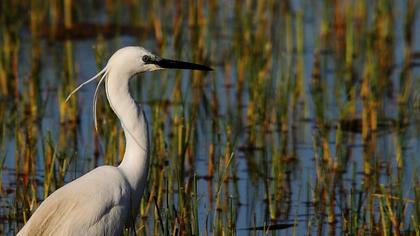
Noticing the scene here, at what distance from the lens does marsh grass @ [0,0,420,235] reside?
759cm

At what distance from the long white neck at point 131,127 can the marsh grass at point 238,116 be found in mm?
244

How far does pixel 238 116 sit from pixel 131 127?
3.63 m

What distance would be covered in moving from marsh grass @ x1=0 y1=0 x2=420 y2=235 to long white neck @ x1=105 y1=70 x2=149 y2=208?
9.6 inches

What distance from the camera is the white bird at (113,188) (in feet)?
20.4

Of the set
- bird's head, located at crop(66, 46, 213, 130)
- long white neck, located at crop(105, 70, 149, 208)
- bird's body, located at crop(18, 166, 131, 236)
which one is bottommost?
bird's body, located at crop(18, 166, 131, 236)

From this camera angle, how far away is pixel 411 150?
30.6 ft

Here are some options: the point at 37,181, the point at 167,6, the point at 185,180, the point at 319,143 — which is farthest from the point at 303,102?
the point at 167,6

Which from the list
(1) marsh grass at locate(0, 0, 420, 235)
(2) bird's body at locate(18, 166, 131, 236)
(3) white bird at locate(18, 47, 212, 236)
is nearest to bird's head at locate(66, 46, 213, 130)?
(3) white bird at locate(18, 47, 212, 236)

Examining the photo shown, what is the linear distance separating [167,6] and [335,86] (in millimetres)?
3910

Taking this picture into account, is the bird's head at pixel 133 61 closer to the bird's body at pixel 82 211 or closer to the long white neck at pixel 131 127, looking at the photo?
the long white neck at pixel 131 127

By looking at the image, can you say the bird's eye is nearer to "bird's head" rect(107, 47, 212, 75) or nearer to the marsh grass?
"bird's head" rect(107, 47, 212, 75)

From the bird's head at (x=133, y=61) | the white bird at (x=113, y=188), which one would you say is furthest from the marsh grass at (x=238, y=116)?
the bird's head at (x=133, y=61)

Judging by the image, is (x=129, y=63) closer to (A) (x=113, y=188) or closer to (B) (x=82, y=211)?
(A) (x=113, y=188)

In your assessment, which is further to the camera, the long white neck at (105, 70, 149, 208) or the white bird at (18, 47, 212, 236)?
the long white neck at (105, 70, 149, 208)
